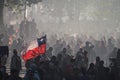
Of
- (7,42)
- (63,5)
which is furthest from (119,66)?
(63,5)

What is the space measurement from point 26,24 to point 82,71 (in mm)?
23491

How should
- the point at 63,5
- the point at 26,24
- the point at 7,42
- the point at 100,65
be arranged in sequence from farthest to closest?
the point at 63,5, the point at 26,24, the point at 7,42, the point at 100,65

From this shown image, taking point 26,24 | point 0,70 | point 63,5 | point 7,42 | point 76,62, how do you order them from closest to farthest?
point 0,70
point 76,62
point 7,42
point 26,24
point 63,5

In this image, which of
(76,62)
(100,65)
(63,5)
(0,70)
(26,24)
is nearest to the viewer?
(0,70)

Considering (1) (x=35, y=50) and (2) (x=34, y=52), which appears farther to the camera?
(1) (x=35, y=50)

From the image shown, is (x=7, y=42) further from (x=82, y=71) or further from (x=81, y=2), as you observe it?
(x=81, y=2)

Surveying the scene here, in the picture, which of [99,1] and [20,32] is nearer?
[20,32]

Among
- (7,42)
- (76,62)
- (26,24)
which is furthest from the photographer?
(26,24)

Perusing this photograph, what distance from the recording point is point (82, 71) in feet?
50.0

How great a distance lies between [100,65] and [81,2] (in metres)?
63.4

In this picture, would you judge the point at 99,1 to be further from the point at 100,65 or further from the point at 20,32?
the point at 100,65

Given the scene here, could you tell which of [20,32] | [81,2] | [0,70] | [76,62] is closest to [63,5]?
[81,2]

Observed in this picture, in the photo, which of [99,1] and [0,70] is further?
[99,1]

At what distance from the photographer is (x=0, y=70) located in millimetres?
13586
